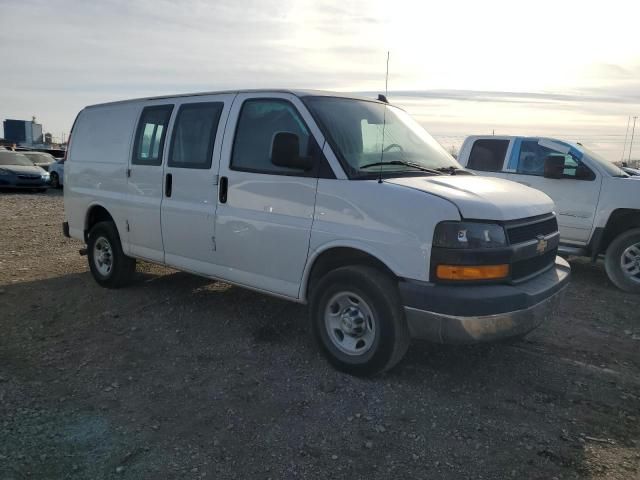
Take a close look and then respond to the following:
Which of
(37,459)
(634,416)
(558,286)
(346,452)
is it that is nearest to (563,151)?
(558,286)

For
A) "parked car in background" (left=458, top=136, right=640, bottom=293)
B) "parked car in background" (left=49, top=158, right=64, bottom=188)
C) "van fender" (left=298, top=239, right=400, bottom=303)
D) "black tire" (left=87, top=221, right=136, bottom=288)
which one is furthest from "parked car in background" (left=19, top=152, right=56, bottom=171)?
"van fender" (left=298, top=239, right=400, bottom=303)

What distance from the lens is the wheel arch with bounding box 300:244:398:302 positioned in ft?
13.2

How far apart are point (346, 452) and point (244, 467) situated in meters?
0.60

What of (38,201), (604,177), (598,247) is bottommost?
(38,201)

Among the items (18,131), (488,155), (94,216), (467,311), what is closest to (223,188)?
(467,311)

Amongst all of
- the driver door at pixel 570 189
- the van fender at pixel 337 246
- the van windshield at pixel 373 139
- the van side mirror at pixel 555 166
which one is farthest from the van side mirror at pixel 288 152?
the driver door at pixel 570 189

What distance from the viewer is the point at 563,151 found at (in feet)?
25.7

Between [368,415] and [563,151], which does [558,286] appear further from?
[563,151]

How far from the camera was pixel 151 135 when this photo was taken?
5824mm

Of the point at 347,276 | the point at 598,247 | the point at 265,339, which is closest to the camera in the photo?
the point at 347,276

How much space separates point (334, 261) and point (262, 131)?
1329 mm

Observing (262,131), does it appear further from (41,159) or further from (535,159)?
(41,159)

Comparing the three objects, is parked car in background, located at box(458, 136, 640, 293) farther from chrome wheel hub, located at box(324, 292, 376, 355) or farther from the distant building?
the distant building

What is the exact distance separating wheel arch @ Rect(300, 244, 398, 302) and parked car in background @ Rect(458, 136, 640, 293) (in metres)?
4.41
